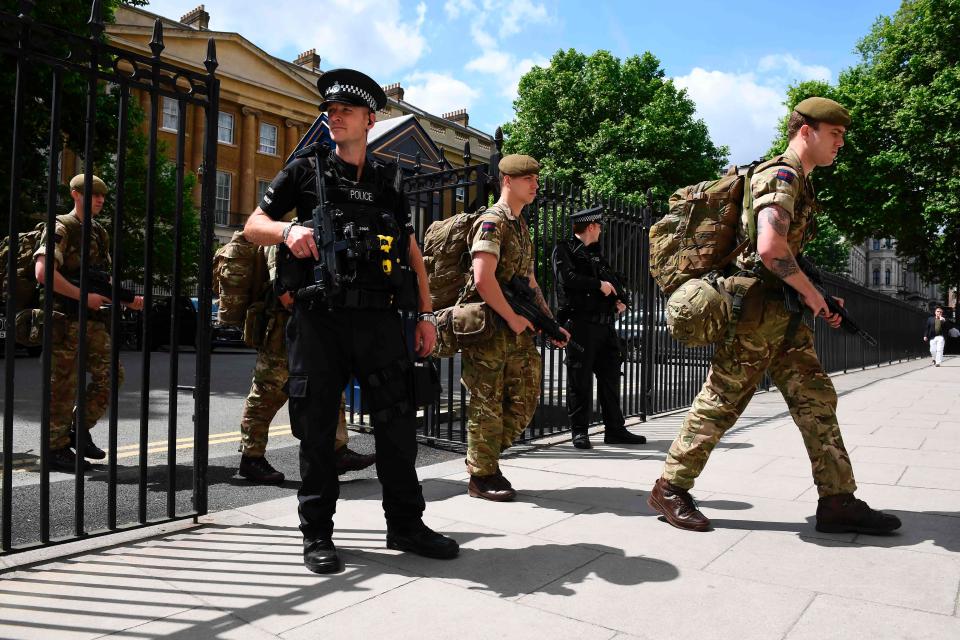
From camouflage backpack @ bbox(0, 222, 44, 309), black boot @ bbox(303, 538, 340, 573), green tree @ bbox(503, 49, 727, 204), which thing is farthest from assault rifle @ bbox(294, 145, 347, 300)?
green tree @ bbox(503, 49, 727, 204)

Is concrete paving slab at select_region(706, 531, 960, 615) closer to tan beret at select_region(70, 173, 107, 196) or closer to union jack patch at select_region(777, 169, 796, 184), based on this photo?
union jack patch at select_region(777, 169, 796, 184)

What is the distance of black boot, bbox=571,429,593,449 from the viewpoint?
599 cm

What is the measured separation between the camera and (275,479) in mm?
4684

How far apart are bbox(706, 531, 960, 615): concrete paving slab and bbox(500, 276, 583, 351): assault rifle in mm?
1618

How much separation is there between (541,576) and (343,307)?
1.33 m

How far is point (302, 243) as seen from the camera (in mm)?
2893

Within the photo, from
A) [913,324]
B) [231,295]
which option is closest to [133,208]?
[231,295]

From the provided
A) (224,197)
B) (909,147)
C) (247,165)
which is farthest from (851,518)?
(247,165)

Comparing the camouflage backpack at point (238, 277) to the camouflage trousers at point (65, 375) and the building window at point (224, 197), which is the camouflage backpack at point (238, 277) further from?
the building window at point (224, 197)

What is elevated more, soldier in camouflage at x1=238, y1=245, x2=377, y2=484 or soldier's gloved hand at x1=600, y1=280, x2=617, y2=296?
soldier's gloved hand at x1=600, y1=280, x2=617, y2=296

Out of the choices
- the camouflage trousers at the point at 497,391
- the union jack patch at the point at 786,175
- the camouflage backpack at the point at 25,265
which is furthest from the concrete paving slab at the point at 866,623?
the camouflage backpack at the point at 25,265

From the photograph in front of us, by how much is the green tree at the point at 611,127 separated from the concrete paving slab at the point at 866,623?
25819mm

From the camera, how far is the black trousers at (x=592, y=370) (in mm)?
6031

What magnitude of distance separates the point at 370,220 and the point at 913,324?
96.5 feet
